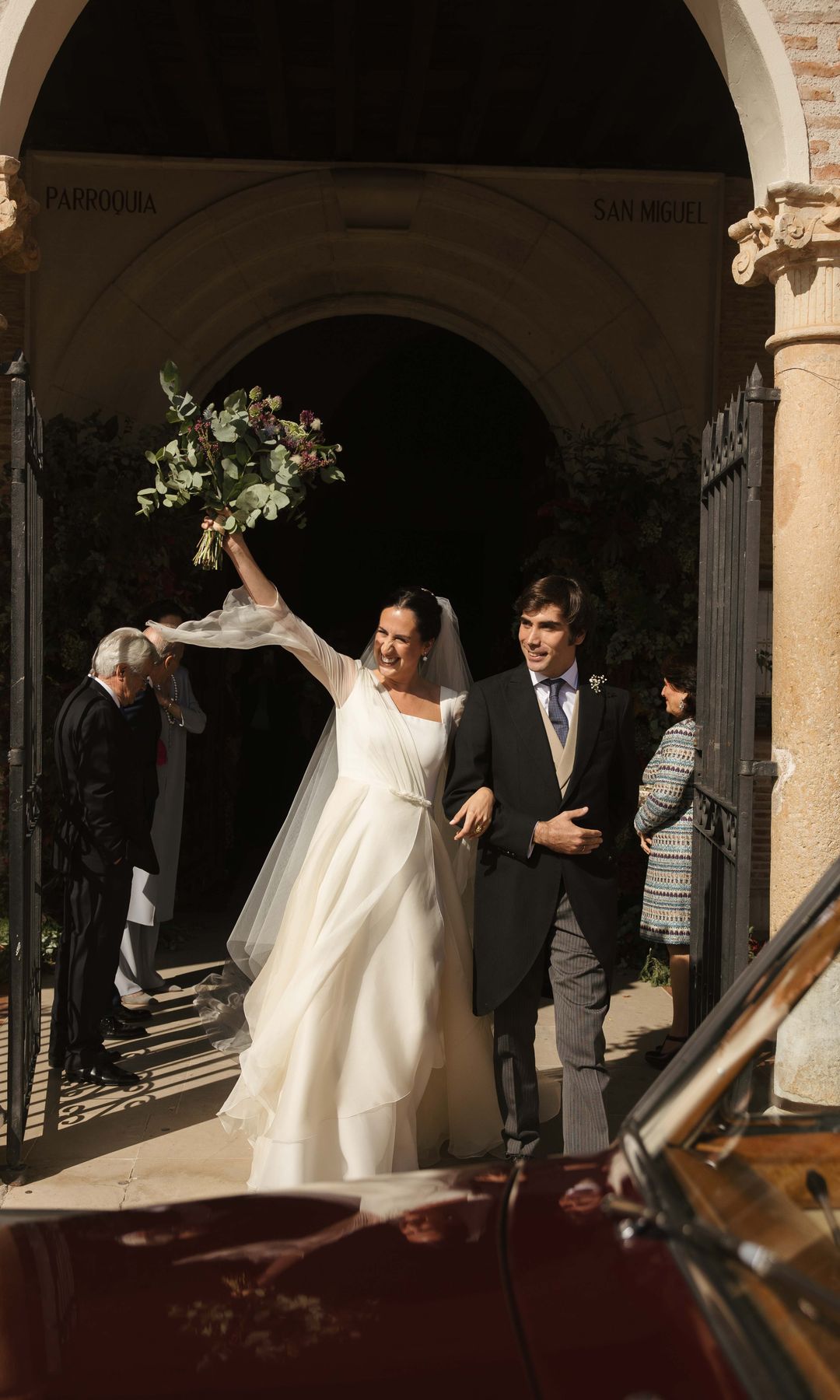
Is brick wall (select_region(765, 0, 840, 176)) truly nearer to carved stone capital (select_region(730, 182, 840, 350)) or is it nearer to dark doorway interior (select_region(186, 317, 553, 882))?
carved stone capital (select_region(730, 182, 840, 350))

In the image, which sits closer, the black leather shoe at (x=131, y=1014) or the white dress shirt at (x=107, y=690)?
the white dress shirt at (x=107, y=690)

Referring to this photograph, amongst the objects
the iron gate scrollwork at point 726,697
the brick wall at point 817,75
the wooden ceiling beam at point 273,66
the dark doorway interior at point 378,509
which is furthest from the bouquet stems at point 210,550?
the dark doorway interior at point 378,509

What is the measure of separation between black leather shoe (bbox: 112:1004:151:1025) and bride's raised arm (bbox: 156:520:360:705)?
8.54ft

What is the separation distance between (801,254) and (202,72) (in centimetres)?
402

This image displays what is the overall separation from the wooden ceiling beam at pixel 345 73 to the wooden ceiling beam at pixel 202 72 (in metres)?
0.70

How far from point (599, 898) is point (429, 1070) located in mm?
821

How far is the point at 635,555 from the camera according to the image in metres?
8.13

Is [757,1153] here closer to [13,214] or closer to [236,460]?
[236,460]

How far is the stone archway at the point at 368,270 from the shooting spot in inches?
341

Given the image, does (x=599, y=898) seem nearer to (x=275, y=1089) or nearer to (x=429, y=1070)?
(x=429, y=1070)

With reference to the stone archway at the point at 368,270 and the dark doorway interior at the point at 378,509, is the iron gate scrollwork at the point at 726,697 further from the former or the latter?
the dark doorway interior at the point at 378,509

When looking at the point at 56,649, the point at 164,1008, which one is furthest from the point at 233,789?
the point at 164,1008

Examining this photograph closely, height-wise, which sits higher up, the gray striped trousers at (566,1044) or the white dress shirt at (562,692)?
the white dress shirt at (562,692)

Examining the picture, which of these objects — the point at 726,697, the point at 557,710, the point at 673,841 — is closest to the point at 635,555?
A: the point at 673,841
